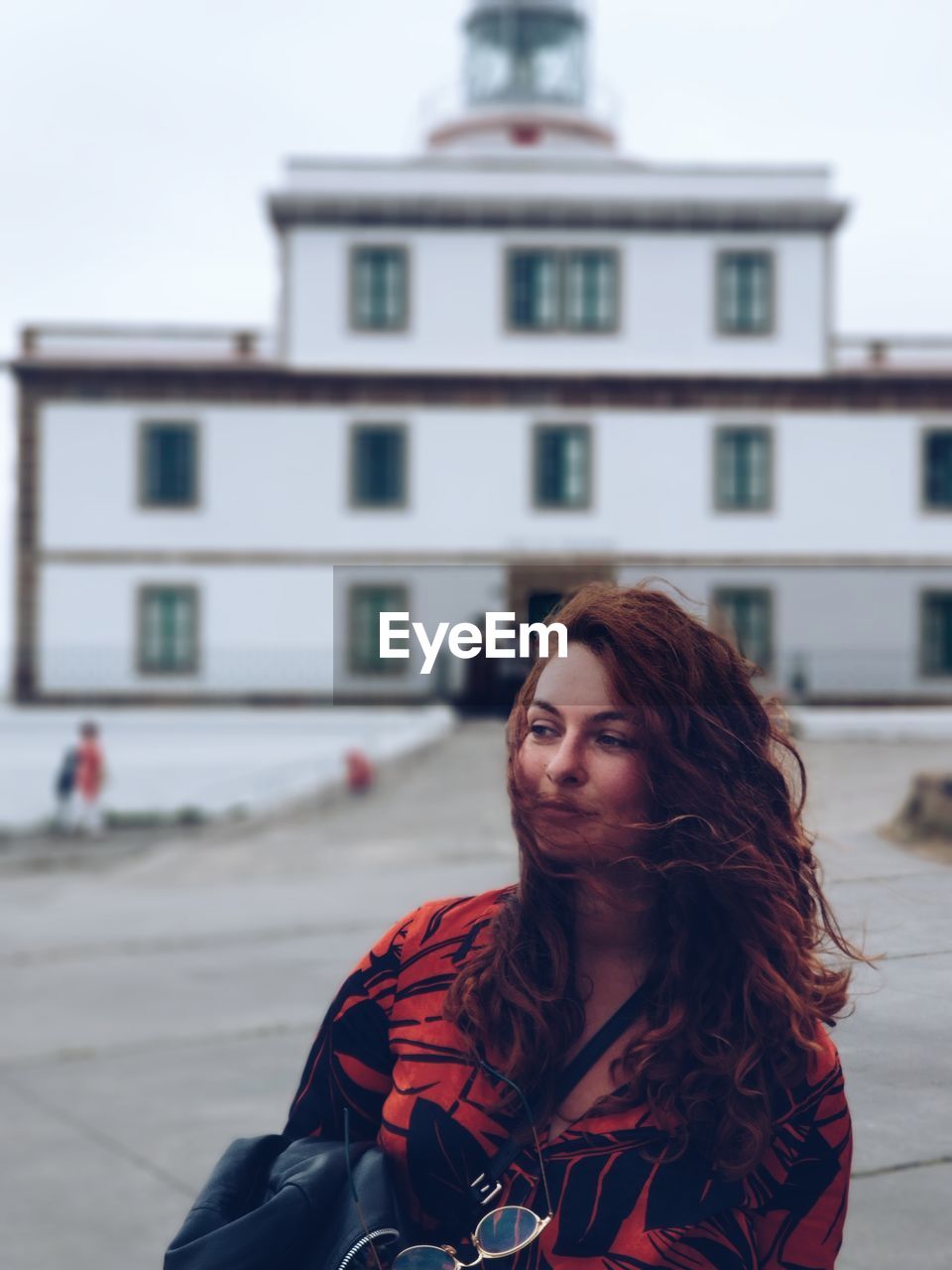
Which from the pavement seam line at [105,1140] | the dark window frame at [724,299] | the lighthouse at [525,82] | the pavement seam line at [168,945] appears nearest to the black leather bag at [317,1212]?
the pavement seam line at [105,1140]

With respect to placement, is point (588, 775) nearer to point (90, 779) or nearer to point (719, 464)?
point (90, 779)

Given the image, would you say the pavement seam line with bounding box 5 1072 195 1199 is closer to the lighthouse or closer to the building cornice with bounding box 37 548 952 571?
the building cornice with bounding box 37 548 952 571

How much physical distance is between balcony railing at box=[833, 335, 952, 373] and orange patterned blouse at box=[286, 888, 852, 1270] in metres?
27.6

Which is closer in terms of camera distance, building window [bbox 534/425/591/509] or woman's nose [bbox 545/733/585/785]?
woman's nose [bbox 545/733/585/785]

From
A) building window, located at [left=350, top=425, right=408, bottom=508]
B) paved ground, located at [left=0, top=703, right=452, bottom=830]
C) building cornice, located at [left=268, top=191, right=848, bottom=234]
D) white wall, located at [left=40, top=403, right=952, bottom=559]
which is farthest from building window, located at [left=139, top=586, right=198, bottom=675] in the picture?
building cornice, located at [left=268, top=191, right=848, bottom=234]

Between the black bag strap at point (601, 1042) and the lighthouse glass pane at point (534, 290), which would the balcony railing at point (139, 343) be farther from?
the black bag strap at point (601, 1042)

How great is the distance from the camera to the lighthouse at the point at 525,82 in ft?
102

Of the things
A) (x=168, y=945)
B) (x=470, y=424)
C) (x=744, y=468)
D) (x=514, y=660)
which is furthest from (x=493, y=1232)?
(x=744, y=468)

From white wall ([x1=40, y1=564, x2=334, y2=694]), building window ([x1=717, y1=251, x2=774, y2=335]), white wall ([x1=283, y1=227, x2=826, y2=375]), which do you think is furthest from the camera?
Answer: building window ([x1=717, y1=251, x2=774, y2=335])

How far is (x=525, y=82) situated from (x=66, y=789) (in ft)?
58.7

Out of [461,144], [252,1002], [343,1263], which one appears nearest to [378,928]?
[252,1002]

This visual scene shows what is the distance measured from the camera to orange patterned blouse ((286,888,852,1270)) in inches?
66.1

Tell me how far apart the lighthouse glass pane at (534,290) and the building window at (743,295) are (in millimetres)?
2880

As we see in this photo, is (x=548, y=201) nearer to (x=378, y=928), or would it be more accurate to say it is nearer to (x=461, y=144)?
(x=461, y=144)
